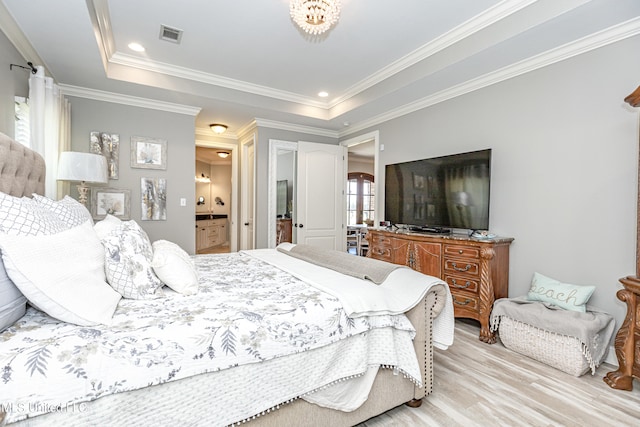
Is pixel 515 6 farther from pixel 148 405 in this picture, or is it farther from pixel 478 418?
pixel 148 405

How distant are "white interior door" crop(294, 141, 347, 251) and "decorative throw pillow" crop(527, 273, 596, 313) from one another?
9.89 feet

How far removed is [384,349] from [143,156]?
12.6ft

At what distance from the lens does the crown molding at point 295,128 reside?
479cm

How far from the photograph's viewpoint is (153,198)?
13.3 feet

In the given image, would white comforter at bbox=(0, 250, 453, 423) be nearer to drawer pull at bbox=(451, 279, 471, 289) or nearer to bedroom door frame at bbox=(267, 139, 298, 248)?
drawer pull at bbox=(451, 279, 471, 289)

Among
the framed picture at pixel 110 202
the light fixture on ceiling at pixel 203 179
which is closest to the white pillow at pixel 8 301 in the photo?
the framed picture at pixel 110 202

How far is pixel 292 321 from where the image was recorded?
1.38 m

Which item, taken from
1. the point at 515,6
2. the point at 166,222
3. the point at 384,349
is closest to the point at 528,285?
the point at 384,349

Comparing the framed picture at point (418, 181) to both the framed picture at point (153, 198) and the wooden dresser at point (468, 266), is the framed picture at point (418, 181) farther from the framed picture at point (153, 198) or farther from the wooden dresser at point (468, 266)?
the framed picture at point (153, 198)

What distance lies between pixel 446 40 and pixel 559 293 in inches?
96.4

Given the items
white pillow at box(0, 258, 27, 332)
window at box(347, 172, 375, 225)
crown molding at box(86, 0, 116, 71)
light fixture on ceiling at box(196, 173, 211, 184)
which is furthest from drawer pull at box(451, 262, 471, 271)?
light fixture on ceiling at box(196, 173, 211, 184)

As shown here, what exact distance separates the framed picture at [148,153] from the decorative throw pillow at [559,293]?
4400 mm

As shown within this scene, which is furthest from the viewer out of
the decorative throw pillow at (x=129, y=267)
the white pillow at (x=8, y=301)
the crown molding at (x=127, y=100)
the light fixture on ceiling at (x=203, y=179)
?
the light fixture on ceiling at (x=203, y=179)

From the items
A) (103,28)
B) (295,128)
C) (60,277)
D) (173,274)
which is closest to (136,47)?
(103,28)
